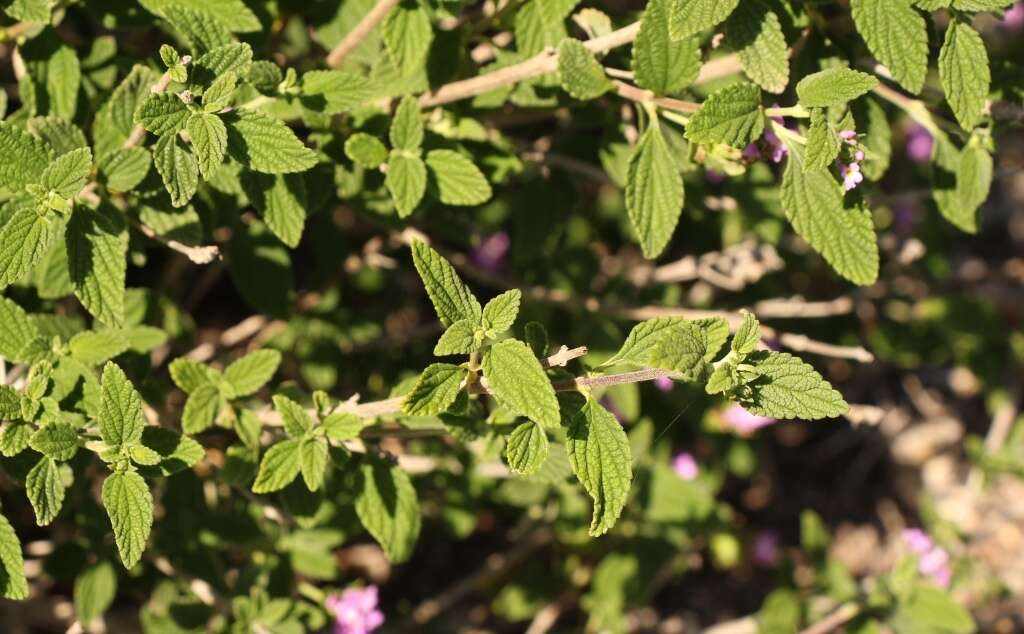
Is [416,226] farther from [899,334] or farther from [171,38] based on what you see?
[899,334]

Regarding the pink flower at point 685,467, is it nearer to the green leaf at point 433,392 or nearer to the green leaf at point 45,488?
the green leaf at point 433,392

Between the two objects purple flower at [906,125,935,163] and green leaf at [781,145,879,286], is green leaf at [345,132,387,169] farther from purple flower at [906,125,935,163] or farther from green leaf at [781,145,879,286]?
purple flower at [906,125,935,163]

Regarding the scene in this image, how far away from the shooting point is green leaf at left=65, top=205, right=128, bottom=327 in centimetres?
165

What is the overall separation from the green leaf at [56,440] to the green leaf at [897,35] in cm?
129

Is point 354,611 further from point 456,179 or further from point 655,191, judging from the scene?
point 655,191

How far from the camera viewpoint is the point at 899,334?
10.7ft

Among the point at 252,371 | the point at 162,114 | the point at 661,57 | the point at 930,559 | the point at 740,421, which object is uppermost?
the point at 162,114

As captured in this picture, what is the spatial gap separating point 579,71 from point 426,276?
492 millimetres

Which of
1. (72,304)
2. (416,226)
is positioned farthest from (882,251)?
(72,304)

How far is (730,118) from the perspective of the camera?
5.42ft

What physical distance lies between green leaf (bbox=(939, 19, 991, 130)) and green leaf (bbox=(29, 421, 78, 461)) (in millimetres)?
1397

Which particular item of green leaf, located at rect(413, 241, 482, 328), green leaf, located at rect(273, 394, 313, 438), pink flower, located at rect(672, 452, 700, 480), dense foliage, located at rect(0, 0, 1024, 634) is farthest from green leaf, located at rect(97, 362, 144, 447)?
pink flower, located at rect(672, 452, 700, 480)

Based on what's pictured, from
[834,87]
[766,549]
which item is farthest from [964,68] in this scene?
[766,549]

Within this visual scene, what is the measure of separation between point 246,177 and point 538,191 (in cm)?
84
